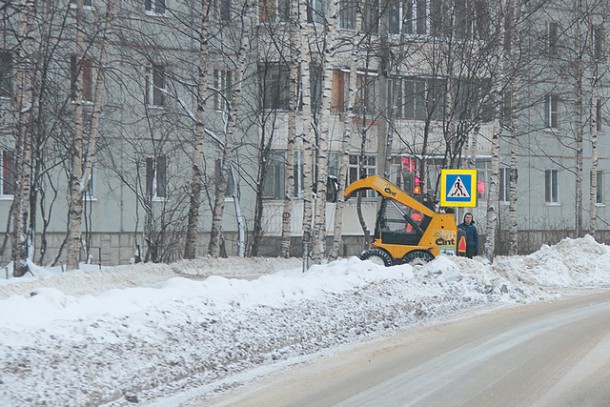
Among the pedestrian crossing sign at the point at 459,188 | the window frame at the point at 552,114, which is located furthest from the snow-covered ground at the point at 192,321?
the window frame at the point at 552,114

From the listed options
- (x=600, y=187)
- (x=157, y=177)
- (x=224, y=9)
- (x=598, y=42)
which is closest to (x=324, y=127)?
(x=224, y=9)

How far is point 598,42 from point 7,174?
2128 cm

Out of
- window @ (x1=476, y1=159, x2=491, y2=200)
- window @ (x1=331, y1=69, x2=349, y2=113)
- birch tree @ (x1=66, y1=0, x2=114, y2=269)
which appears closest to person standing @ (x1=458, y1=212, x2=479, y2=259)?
birch tree @ (x1=66, y1=0, x2=114, y2=269)

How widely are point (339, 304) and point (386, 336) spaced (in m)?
1.35

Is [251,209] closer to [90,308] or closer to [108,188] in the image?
[108,188]

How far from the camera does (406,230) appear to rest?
23.0 metres

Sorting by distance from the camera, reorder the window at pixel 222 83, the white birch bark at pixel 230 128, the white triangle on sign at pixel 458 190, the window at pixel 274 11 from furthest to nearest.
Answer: the window at pixel 222 83, the window at pixel 274 11, the white birch bark at pixel 230 128, the white triangle on sign at pixel 458 190

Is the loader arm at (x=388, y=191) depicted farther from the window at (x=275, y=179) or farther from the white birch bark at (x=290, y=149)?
the window at (x=275, y=179)

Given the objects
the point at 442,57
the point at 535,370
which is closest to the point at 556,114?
the point at 442,57

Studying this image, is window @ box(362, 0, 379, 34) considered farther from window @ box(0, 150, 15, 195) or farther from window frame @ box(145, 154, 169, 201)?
window @ box(0, 150, 15, 195)

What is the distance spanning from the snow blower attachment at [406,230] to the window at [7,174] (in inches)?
431

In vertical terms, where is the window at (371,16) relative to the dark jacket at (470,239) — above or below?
above

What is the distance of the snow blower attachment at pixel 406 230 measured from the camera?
22688 mm

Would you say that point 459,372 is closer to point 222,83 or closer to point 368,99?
point 222,83
